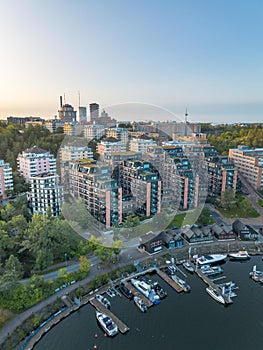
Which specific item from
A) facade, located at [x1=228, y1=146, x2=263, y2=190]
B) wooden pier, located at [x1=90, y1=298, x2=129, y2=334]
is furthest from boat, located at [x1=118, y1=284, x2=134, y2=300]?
facade, located at [x1=228, y1=146, x2=263, y2=190]

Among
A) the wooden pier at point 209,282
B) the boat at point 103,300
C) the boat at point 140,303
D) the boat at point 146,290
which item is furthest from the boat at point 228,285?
the boat at point 103,300

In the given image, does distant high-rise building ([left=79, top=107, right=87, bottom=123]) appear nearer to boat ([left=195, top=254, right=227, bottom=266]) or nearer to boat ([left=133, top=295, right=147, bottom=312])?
boat ([left=195, top=254, right=227, bottom=266])

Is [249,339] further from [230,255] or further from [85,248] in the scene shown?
[85,248]

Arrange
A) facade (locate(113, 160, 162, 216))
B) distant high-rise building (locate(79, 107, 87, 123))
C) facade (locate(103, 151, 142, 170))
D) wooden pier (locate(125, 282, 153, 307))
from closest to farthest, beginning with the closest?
wooden pier (locate(125, 282, 153, 307))
facade (locate(113, 160, 162, 216))
facade (locate(103, 151, 142, 170))
distant high-rise building (locate(79, 107, 87, 123))

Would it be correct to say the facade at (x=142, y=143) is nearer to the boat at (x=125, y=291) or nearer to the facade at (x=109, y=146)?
the facade at (x=109, y=146)

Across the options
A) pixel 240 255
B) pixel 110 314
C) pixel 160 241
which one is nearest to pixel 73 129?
pixel 160 241

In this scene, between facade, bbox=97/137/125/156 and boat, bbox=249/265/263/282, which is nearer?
boat, bbox=249/265/263/282
